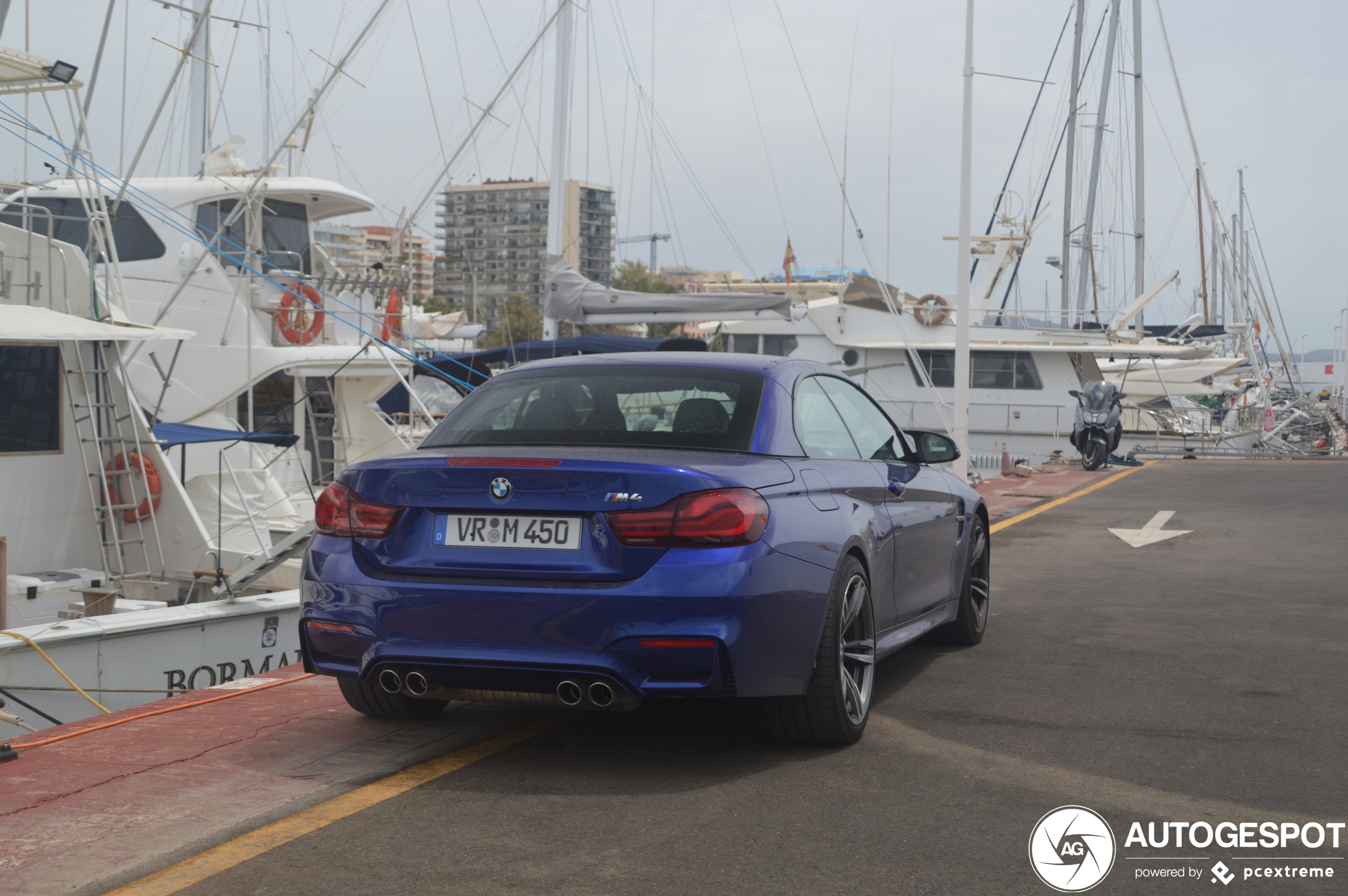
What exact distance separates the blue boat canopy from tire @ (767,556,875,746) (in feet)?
23.5

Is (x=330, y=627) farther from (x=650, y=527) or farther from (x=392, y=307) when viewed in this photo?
(x=392, y=307)

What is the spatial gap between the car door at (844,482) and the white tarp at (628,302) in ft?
40.2

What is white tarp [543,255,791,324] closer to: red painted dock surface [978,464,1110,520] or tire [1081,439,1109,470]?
red painted dock surface [978,464,1110,520]

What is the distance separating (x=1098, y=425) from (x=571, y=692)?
831 inches

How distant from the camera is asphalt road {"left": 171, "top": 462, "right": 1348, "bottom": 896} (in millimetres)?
3508

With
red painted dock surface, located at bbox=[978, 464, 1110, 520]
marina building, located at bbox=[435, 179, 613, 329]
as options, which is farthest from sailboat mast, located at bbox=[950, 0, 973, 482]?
marina building, located at bbox=[435, 179, 613, 329]

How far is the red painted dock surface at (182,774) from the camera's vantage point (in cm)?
362

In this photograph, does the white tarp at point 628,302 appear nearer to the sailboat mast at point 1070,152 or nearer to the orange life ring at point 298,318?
the orange life ring at point 298,318

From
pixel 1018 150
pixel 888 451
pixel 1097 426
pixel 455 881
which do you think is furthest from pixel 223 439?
pixel 1018 150

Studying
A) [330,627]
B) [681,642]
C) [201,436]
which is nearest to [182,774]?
[330,627]

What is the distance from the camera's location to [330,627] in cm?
455

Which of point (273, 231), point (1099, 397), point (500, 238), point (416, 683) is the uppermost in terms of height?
point (500, 238)

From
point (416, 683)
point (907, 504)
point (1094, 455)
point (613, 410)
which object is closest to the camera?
point (416, 683)

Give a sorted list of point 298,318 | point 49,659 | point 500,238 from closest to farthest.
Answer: point 49,659 < point 298,318 < point 500,238
